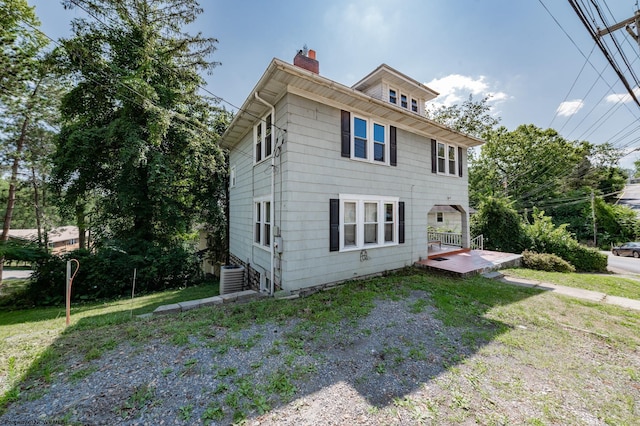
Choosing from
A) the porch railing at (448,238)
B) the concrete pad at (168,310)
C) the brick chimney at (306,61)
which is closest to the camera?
the concrete pad at (168,310)

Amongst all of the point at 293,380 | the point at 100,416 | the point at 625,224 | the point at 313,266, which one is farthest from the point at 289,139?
the point at 625,224

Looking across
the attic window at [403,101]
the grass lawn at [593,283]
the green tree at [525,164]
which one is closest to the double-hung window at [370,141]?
the attic window at [403,101]

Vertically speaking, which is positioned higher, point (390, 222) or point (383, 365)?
point (390, 222)

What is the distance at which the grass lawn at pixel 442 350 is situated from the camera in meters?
2.59

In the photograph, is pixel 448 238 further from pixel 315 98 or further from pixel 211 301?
pixel 211 301

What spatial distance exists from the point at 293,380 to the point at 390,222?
6018mm

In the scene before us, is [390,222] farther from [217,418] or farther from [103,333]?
[103,333]

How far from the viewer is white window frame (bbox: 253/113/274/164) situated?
24.0ft

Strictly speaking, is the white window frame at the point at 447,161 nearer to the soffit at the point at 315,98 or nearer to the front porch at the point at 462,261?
the soffit at the point at 315,98

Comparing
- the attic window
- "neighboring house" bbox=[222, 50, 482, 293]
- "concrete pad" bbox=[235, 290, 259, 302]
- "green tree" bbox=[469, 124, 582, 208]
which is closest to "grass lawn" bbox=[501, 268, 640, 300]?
→ "neighboring house" bbox=[222, 50, 482, 293]

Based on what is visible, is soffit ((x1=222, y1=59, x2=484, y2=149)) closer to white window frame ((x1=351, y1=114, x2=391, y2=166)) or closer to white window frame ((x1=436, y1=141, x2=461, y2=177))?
white window frame ((x1=351, y1=114, x2=391, y2=166))

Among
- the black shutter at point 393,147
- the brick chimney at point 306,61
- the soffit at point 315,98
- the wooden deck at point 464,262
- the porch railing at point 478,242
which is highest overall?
the brick chimney at point 306,61

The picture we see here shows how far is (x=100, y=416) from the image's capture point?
2.36 meters

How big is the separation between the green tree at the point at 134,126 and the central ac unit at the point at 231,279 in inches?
162
